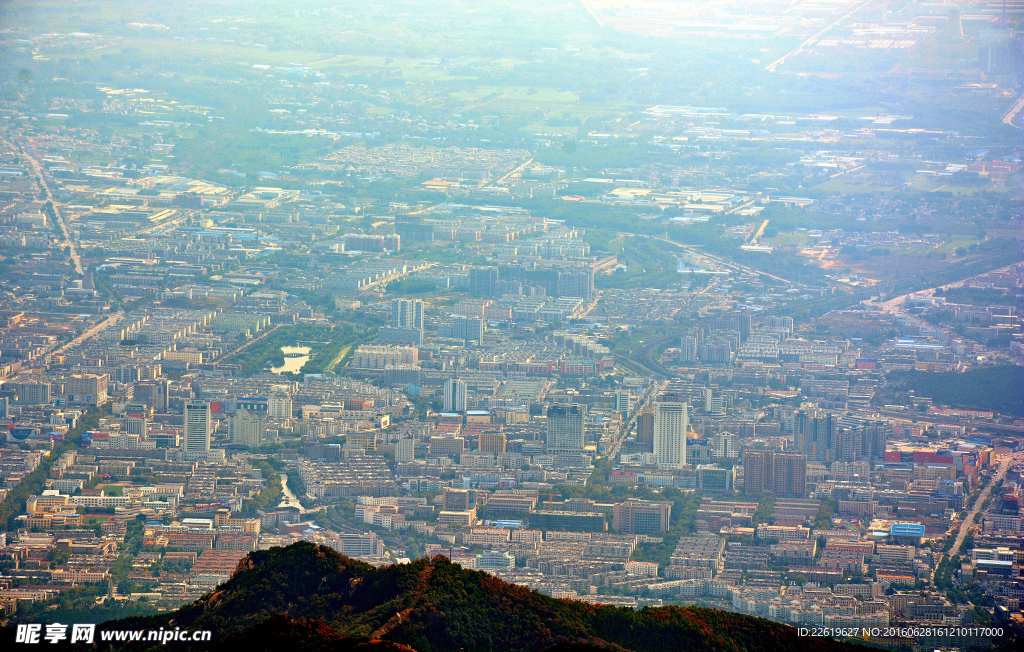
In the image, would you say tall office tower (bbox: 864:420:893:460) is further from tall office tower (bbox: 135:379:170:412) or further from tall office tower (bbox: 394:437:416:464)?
tall office tower (bbox: 135:379:170:412)

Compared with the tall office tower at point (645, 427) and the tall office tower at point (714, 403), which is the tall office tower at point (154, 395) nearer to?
the tall office tower at point (645, 427)

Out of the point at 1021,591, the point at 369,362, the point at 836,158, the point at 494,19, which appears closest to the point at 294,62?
the point at 494,19

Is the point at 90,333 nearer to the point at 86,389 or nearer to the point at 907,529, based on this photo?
the point at 86,389

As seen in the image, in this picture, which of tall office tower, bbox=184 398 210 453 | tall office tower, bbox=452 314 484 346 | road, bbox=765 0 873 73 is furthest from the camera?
road, bbox=765 0 873 73

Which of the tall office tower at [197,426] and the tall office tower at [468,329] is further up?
the tall office tower at [468,329]

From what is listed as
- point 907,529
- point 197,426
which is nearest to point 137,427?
point 197,426

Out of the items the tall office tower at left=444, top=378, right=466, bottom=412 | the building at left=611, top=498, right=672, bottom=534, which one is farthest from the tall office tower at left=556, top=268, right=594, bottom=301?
the building at left=611, top=498, right=672, bottom=534

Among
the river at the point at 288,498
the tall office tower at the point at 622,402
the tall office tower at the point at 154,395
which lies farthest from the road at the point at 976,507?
the tall office tower at the point at 154,395
